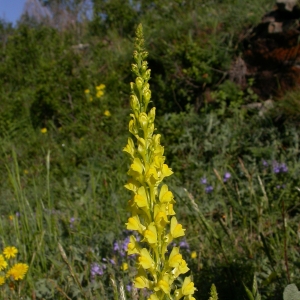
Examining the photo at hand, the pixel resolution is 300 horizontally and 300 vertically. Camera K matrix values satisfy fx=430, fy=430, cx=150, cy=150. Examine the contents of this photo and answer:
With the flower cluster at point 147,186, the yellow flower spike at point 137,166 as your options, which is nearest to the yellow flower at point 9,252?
the flower cluster at point 147,186

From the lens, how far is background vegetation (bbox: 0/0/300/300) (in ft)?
7.72

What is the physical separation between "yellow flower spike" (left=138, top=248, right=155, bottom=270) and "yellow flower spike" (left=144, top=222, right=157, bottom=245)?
0.15ft

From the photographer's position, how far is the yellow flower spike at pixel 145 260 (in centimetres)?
116

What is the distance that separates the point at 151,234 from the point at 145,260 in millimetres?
82

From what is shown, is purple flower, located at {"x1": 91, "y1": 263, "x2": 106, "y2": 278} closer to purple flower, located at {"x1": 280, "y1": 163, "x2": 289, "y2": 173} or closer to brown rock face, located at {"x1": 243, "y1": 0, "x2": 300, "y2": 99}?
purple flower, located at {"x1": 280, "y1": 163, "x2": 289, "y2": 173}

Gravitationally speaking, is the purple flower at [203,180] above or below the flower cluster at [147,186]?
below

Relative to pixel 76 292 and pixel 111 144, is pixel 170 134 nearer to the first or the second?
pixel 111 144

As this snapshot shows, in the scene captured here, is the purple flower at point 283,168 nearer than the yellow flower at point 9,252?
No

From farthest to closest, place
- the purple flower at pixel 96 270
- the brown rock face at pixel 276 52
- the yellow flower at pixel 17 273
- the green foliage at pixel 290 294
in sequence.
→ the brown rock face at pixel 276 52, the purple flower at pixel 96 270, the yellow flower at pixel 17 273, the green foliage at pixel 290 294

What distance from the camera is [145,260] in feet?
3.82

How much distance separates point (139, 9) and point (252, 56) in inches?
163

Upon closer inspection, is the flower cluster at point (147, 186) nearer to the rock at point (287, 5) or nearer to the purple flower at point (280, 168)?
the purple flower at point (280, 168)

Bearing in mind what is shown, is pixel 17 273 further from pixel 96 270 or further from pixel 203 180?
pixel 203 180

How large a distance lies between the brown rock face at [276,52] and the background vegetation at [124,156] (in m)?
0.19
